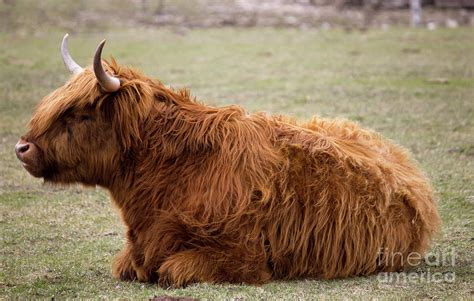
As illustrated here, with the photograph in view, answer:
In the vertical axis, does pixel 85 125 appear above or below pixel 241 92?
above

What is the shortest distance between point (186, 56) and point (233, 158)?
13.4 metres

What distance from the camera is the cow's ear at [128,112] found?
18.5 feet

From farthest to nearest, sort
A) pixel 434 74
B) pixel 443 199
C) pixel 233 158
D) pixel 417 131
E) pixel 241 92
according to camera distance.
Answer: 1. pixel 434 74
2. pixel 241 92
3. pixel 417 131
4. pixel 443 199
5. pixel 233 158

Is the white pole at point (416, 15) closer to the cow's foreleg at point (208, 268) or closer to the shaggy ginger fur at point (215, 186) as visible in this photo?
the shaggy ginger fur at point (215, 186)

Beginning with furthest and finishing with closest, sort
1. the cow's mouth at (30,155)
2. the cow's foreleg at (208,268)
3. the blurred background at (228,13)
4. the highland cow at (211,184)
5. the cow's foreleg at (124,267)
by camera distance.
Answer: the blurred background at (228,13), the cow's foreleg at (124,267), the cow's mouth at (30,155), the highland cow at (211,184), the cow's foreleg at (208,268)

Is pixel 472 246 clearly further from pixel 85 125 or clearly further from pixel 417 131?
pixel 417 131

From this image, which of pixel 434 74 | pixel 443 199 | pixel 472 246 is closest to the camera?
pixel 472 246

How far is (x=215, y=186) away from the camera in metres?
5.54

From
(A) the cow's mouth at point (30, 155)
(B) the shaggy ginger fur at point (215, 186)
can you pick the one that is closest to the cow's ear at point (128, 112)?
(B) the shaggy ginger fur at point (215, 186)

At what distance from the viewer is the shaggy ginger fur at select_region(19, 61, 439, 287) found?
5.50m

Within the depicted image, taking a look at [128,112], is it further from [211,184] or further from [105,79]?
[211,184]

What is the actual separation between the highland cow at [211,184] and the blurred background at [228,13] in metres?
17.4

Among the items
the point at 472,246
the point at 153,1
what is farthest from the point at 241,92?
the point at 153,1

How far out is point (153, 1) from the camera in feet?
97.7
